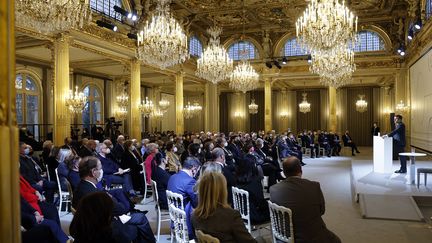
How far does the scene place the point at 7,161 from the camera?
0.73 meters

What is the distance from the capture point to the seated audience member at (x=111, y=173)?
7012 mm

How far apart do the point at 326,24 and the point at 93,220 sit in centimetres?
659

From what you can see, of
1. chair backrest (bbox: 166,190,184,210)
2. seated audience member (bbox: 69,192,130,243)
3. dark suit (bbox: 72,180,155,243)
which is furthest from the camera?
chair backrest (bbox: 166,190,184,210)

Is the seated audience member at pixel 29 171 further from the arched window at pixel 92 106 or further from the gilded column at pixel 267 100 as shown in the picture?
the gilded column at pixel 267 100

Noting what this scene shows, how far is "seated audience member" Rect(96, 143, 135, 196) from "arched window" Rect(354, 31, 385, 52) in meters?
15.0

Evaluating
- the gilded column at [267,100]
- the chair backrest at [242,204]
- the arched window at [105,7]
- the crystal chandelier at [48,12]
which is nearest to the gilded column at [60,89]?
the arched window at [105,7]

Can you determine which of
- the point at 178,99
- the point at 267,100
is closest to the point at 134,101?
the point at 178,99

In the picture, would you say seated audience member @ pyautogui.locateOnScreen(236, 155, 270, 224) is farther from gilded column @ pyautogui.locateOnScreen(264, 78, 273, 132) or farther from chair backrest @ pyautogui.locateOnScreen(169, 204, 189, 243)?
gilded column @ pyautogui.locateOnScreen(264, 78, 273, 132)

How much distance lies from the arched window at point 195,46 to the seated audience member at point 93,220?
16.3m

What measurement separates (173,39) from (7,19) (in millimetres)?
7625

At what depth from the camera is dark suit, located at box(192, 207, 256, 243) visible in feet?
9.00

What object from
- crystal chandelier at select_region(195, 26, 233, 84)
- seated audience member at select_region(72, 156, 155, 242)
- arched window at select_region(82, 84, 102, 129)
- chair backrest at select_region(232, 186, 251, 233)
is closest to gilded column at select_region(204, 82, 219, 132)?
arched window at select_region(82, 84, 102, 129)

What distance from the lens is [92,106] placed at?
18828mm

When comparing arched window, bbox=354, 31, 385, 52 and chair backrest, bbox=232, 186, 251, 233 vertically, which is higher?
arched window, bbox=354, 31, 385, 52
